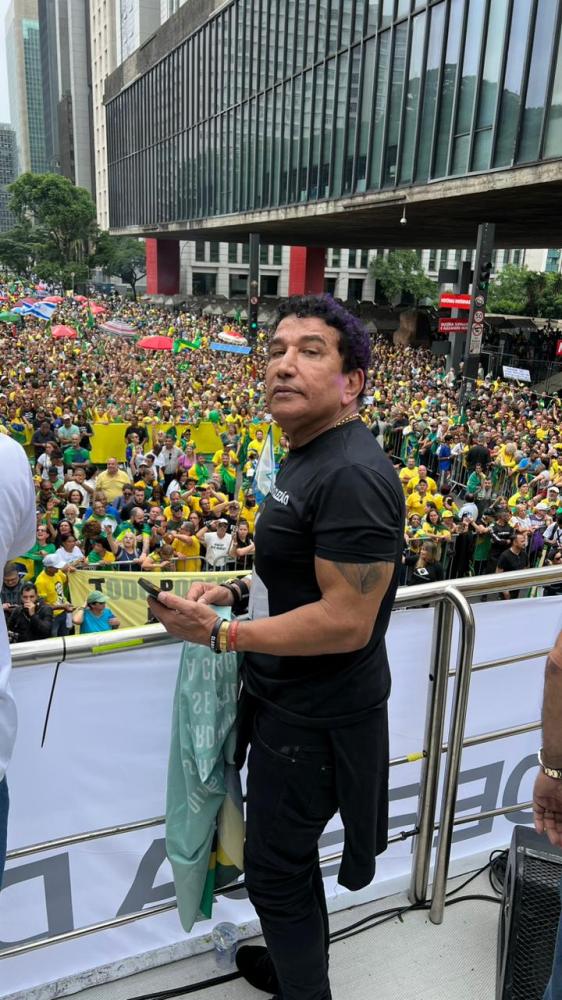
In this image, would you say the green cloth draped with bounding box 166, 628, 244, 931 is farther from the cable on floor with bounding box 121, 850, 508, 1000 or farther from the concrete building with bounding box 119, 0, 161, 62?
the concrete building with bounding box 119, 0, 161, 62

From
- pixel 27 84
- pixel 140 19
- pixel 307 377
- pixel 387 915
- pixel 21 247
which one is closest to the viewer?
pixel 307 377

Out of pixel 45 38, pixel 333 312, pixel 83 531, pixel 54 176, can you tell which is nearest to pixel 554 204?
pixel 83 531

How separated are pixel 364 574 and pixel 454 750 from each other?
1173mm

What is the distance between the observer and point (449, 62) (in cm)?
2273

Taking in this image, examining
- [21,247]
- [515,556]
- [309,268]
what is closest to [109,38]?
[21,247]

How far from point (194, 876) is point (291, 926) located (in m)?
0.35

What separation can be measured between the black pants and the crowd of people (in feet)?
13.6

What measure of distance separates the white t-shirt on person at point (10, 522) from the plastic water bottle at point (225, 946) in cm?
120

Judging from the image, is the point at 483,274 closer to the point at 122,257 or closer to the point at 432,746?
the point at 432,746

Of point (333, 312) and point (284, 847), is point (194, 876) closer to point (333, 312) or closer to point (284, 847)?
point (284, 847)

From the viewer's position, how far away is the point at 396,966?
236 cm

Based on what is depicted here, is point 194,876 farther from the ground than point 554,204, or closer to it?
closer to it

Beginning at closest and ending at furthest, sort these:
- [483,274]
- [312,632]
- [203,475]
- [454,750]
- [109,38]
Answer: [312,632]
[454,750]
[203,475]
[483,274]
[109,38]

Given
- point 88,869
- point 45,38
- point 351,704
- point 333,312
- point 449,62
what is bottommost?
point 88,869
